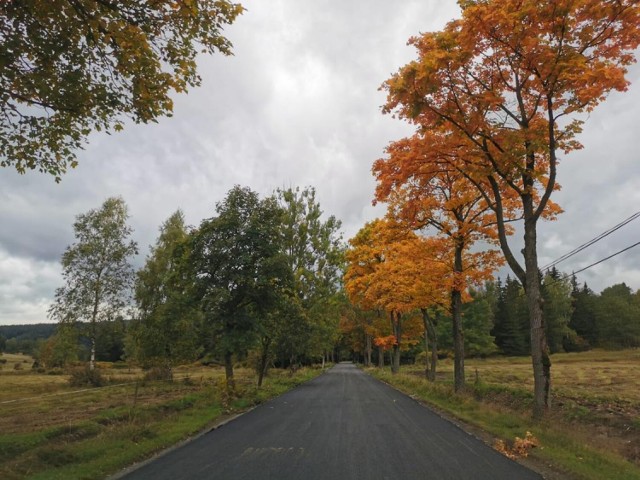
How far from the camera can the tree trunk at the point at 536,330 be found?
38.5ft

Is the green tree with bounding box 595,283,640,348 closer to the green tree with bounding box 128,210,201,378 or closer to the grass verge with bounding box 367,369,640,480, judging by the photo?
the grass verge with bounding box 367,369,640,480

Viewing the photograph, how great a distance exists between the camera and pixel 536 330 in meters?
12.1

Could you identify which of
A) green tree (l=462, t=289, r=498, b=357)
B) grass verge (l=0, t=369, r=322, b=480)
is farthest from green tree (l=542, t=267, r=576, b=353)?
grass verge (l=0, t=369, r=322, b=480)

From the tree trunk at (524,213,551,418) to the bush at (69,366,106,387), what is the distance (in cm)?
2909

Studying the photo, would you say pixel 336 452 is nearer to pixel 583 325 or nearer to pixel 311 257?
pixel 311 257

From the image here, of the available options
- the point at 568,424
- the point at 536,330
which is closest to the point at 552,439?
the point at 536,330

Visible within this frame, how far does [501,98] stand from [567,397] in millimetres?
14776

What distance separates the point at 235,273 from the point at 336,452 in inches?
427

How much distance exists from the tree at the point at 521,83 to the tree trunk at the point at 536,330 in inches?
1.0

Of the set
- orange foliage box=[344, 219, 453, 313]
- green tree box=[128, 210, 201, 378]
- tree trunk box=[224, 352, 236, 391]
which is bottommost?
tree trunk box=[224, 352, 236, 391]

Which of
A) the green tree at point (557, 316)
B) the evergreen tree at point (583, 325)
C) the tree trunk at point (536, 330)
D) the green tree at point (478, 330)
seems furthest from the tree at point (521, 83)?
the evergreen tree at point (583, 325)

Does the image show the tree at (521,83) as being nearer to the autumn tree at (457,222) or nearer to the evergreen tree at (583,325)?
the autumn tree at (457,222)

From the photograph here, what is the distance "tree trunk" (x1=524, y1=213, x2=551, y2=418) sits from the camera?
11747 millimetres

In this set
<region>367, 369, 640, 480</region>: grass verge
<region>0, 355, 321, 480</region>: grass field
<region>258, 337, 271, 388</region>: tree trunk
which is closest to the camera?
<region>367, 369, 640, 480</region>: grass verge
